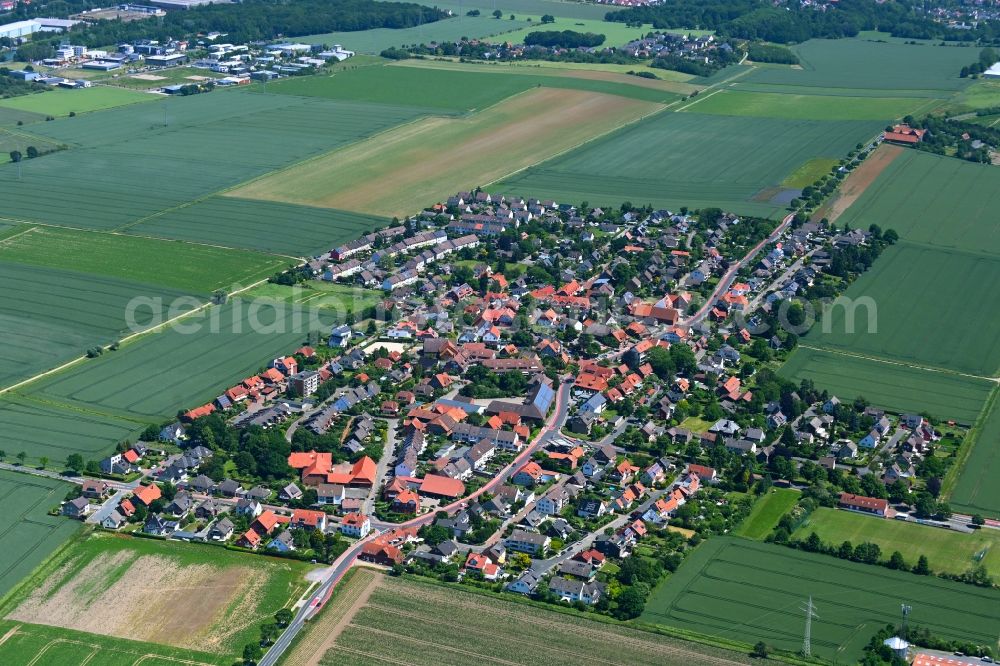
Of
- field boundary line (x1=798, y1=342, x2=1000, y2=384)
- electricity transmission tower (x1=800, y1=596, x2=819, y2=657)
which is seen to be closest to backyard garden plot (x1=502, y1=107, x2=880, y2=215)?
field boundary line (x1=798, y1=342, x2=1000, y2=384)

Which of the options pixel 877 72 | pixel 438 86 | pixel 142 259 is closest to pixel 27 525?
pixel 142 259

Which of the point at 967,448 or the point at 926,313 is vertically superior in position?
the point at 926,313

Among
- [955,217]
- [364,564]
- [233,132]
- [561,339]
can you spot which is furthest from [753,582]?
[233,132]

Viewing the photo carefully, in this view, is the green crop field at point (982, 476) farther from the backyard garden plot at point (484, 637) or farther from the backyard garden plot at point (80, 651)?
the backyard garden plot at point (80, 651)

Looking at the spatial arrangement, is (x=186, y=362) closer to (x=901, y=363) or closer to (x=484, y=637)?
(x=484, y=637)

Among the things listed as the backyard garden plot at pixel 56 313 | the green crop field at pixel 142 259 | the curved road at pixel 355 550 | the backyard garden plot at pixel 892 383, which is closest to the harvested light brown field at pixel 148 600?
the curved road at pixel 355 550

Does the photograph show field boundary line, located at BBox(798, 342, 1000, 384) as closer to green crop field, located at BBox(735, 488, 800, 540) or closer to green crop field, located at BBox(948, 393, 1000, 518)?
green crop field, located at BBox(948, 393, 1000, 518)

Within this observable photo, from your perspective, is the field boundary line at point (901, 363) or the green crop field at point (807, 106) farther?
the green crop field at point (807, 106)

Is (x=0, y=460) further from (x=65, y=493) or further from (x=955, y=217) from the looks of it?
(x=955, y=217)
